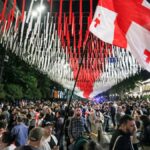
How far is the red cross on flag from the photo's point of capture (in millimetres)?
5816

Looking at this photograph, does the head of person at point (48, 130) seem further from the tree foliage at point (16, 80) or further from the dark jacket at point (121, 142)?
the tree foliage at point (16, 80)

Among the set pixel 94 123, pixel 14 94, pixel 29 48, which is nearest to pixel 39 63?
pixel 29 48

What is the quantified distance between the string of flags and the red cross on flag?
18570 mm

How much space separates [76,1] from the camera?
30.8 metres

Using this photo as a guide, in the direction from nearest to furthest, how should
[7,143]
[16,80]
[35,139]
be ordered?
[35,139], [7,143], [16,80]

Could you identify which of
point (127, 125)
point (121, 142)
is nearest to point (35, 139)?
point (121, 142)

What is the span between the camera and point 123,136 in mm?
5477

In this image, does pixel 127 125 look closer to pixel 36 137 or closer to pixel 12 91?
pixel 36 137

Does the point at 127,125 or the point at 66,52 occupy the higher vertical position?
the point at 66,52

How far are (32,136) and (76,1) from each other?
26629 mm

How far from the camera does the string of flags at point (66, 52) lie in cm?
3238

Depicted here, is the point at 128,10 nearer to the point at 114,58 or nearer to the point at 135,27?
the point at 135,27

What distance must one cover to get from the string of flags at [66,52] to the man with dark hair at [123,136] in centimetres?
1967

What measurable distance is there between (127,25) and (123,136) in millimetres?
1757
